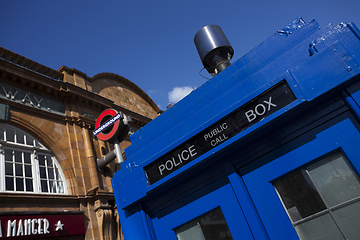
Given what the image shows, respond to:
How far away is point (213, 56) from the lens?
6.08 metres

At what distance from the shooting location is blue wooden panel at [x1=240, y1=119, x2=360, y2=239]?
294 centimetres

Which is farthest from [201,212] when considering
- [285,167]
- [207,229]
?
[285,167]

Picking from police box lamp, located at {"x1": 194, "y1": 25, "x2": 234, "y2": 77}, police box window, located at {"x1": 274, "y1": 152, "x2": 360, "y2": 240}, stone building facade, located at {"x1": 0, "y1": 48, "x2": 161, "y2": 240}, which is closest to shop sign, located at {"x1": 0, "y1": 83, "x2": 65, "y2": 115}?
stone building facade, located at {"x1": 0, "y1": 48, "x2": 161, "y2": 240}

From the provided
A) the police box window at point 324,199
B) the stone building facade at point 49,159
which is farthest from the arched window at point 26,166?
the police box window at point 324,199

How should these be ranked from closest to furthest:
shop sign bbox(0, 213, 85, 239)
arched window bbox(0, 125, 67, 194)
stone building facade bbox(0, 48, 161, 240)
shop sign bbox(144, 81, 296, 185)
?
shop sign bbox(144, 81, 296, 185), shop sign bbox(0, 213, 85, 239), stone building facade bbox(0, 48, 161, 240), arched window bbox(0, 125, 67, 194)

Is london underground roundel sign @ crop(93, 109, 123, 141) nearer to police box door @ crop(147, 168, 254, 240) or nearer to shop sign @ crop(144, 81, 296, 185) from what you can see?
shop sign @ crop(144, 81, 296, 185)

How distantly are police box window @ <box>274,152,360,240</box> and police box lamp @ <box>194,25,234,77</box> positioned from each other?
3.45 meters

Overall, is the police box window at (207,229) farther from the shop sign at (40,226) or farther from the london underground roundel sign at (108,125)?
the shop sign at (40,226)

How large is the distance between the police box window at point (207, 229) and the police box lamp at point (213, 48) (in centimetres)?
348

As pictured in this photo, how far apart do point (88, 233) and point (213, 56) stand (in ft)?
26.6

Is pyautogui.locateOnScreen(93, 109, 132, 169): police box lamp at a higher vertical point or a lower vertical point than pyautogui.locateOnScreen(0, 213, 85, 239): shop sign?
higher

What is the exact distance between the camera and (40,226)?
26.4 ft

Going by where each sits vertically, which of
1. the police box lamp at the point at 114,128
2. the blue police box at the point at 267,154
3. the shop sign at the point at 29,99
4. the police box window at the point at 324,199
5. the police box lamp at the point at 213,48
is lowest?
the police box window at the point at 324,199

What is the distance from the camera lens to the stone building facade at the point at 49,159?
8.23 m
